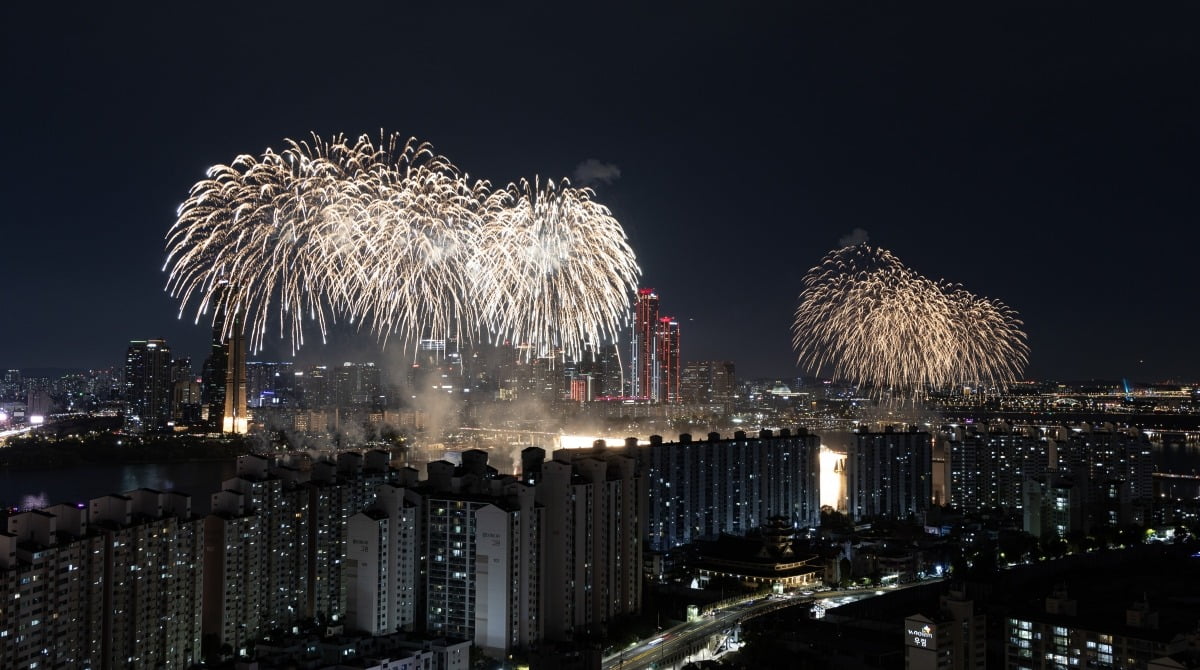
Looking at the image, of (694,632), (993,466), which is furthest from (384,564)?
(993,466)

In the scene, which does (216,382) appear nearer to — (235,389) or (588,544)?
(235,389)

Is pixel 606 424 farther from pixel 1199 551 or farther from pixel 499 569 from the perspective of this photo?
pixel 499 569

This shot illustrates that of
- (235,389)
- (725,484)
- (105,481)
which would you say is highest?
(235,389)

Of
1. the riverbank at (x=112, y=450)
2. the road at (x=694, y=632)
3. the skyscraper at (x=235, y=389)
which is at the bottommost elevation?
the road at (x=694, y=632)

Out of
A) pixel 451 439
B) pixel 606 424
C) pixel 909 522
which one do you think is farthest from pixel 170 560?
pixel 606 424

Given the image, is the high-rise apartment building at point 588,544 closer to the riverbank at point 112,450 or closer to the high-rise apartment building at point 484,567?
the high-rise apartment building at point 484,567

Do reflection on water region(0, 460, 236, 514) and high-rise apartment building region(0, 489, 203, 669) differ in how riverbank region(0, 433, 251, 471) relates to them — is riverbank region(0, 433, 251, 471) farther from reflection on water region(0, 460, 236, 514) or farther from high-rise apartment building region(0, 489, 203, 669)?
Result: high-rise apartment building region(0, 489, 203, 669)

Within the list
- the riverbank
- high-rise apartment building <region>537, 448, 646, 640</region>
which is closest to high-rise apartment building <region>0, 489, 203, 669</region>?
high-rise apartment building <region>537, 448, 646, 640</region>

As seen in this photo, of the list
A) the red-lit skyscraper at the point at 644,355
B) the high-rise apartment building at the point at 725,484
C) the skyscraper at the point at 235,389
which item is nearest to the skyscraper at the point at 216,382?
the skyscraper at the point at 235,389
